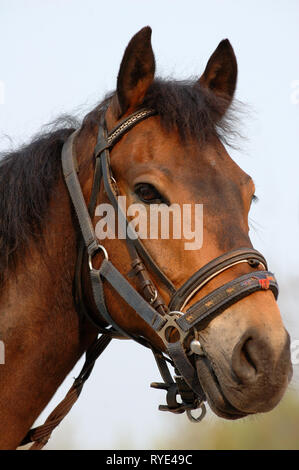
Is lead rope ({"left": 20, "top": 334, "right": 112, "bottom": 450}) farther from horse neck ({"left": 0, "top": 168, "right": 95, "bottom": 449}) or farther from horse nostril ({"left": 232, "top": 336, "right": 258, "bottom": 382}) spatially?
horse nostril ({"left": 232, "top": 336, "right": 258, "bottom": 382})

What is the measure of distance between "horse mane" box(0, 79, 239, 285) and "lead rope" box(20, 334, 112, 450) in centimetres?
88

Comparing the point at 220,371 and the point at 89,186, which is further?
the point at 89,186

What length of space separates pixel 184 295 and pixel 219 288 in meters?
0.22

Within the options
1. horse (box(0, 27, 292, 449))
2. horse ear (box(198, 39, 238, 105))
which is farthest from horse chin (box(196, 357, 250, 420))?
horse ear (box(198, 39, 238, 105))

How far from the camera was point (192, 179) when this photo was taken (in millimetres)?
3701

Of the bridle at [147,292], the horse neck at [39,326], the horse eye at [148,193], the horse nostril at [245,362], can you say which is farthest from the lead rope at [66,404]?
the horse nostril at [245,362]

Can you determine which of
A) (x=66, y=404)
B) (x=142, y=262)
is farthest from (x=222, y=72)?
(x=66, y=404)

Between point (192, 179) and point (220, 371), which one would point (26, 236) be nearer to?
point (192, 179)

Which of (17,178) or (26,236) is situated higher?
(17,178)

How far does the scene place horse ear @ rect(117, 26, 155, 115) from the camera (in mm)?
4031

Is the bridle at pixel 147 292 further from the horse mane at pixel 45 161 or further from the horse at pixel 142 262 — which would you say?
the horse mane at pixel 45 161

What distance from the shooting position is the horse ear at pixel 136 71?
13.2ft
